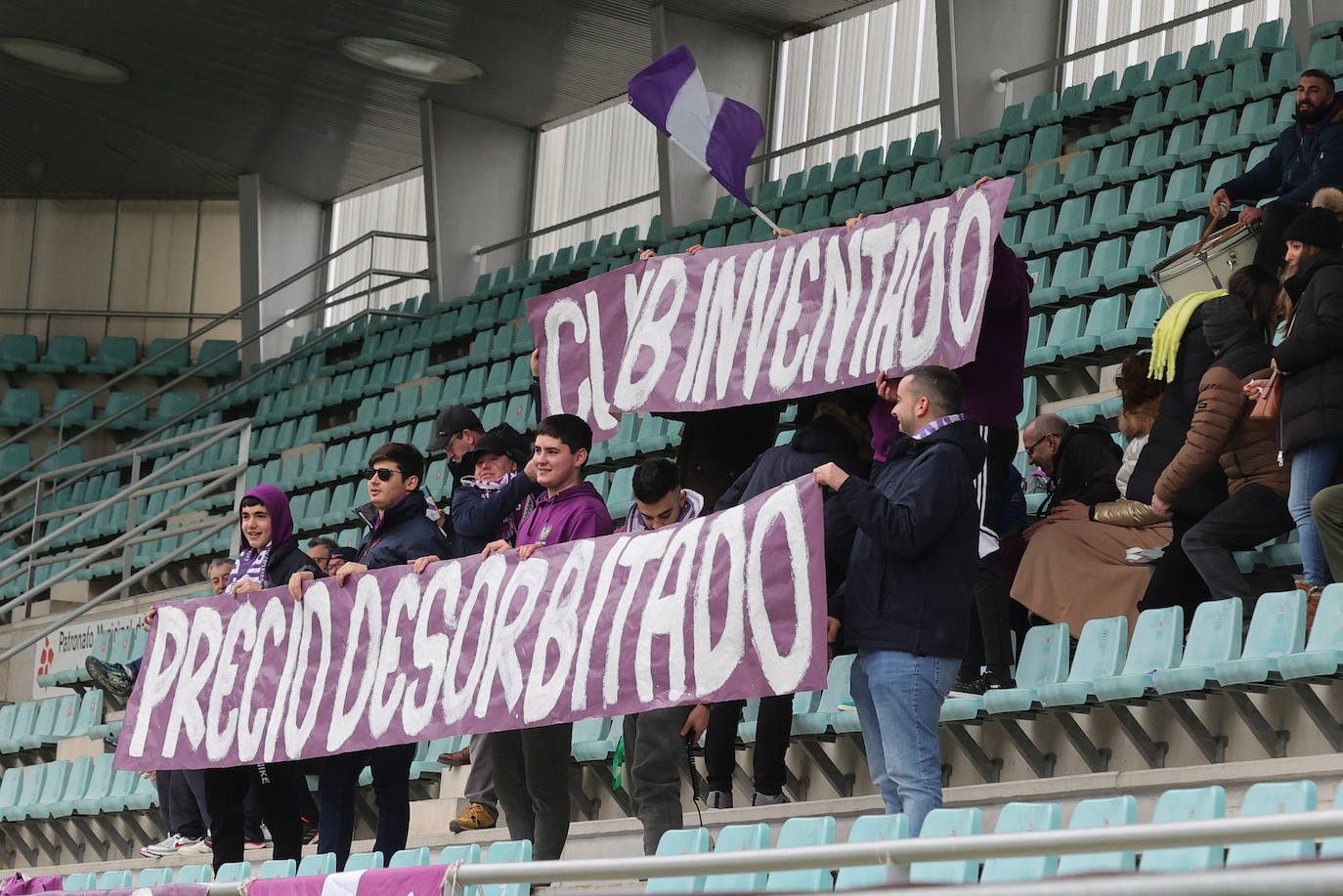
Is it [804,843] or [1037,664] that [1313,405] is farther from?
[804,843]

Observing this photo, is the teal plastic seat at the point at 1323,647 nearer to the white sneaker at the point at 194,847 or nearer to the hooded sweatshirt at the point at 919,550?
the hooded sweatshirt at the point at 919,550

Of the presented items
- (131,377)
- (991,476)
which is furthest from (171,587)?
(991,476)

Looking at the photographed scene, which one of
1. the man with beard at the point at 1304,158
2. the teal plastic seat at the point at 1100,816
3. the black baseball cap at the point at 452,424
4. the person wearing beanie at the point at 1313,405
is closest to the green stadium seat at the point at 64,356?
the black baseball cap at the point at 452,424

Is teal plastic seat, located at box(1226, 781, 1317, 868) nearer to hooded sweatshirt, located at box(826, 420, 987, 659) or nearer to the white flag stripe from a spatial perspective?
hooded sweatshirt, located at box(826, 420, 987, 659)

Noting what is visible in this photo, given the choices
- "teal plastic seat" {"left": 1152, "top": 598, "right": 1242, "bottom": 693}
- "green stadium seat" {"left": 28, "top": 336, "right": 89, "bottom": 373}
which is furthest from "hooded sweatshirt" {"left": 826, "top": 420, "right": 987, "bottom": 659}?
"green stadium seat" {"left": 28, "top": 336, "right": 89, "bottom": 373}

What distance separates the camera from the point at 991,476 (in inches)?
187

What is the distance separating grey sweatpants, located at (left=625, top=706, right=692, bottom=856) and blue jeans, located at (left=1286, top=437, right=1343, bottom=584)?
172 centimetres

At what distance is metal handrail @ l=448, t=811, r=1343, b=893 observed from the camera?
6.48 ft

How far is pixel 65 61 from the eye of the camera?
553 inches

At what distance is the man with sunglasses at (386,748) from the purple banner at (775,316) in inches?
24.1

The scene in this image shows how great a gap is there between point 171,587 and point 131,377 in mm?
5702

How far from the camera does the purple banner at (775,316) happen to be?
472cm

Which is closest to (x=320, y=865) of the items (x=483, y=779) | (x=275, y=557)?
(x=483, y=779)

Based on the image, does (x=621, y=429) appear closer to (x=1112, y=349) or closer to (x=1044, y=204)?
(x=1044, y=204)
